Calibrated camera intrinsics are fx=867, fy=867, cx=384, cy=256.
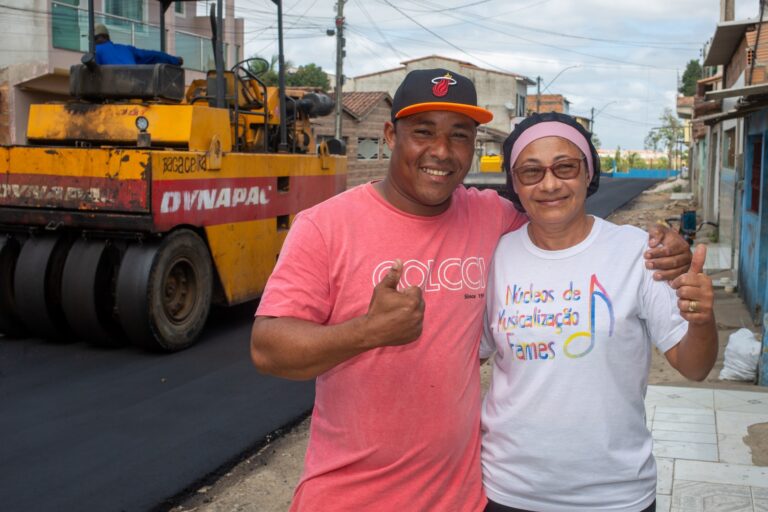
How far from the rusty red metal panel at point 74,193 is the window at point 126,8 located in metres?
14.9

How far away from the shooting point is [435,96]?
2.34 meters

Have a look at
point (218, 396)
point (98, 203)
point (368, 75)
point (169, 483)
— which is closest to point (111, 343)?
point (98, 203)

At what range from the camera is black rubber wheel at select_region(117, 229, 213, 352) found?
7484 mm

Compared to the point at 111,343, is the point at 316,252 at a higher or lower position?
higher

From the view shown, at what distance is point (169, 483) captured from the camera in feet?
15.6

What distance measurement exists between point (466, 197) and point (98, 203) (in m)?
5.68

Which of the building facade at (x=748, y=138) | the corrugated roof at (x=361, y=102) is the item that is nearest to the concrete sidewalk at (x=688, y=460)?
the building facade at (x=748, y=138)

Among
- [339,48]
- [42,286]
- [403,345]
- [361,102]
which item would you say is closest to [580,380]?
[403,345]

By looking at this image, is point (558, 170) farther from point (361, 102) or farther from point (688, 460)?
point (361, 102)

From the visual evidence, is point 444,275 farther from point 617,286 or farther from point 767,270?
point 767,270

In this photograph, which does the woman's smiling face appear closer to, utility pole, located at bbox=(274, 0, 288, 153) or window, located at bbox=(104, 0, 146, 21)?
utility pole, located at bbox=(274, 0, 288, 153)

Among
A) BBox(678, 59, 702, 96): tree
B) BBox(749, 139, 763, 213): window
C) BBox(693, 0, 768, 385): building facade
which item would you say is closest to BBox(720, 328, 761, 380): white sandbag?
BBox(693, 0, 768, 385): building facade

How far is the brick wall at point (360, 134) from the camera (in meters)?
32.8

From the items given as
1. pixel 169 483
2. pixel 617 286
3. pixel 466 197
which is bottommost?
pixel 169 483
